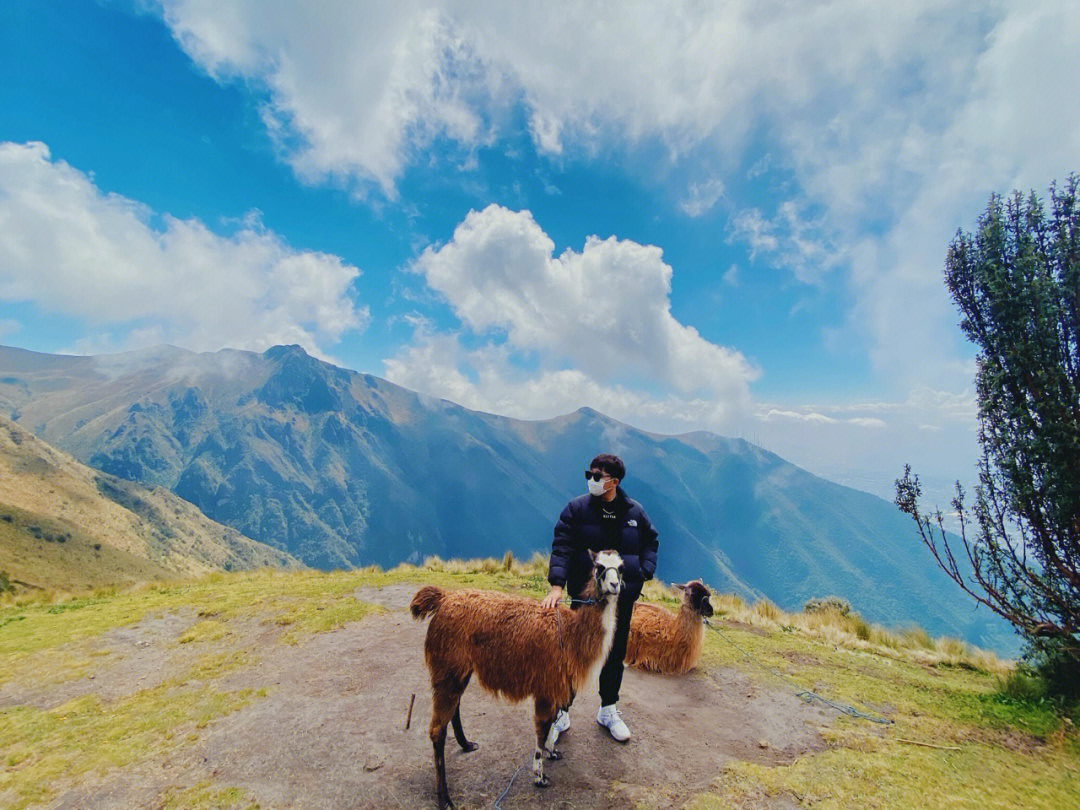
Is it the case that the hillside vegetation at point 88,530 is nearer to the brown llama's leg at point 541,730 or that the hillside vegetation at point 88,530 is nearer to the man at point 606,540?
the brown llama's leg at point 541,730

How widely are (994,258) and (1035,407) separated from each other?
2246mm

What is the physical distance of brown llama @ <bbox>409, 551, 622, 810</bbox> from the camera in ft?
14.7

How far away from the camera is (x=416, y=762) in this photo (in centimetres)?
476

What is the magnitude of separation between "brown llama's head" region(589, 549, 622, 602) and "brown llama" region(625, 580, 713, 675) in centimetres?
402

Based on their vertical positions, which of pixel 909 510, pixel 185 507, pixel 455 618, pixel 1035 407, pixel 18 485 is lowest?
pixel 185 507

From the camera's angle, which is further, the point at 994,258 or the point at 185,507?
the point at 185,507

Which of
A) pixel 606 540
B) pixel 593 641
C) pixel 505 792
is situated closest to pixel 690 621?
pixel 606 540

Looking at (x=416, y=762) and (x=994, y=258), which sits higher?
(x=994, y=258)

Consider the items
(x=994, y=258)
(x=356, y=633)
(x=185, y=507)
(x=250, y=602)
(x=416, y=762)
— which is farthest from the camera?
(x=185, y=507)

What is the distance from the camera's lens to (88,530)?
291ft

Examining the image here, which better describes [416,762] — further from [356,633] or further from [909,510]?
[909,510]

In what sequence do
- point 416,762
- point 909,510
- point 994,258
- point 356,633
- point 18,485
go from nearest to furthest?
point 416,762, point 994,258, point 909,510, point 356,633, point 18,485

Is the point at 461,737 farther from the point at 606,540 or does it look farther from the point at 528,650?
the point at 606,540

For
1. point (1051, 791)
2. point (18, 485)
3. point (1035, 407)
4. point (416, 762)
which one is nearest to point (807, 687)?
point (1051, 791)
